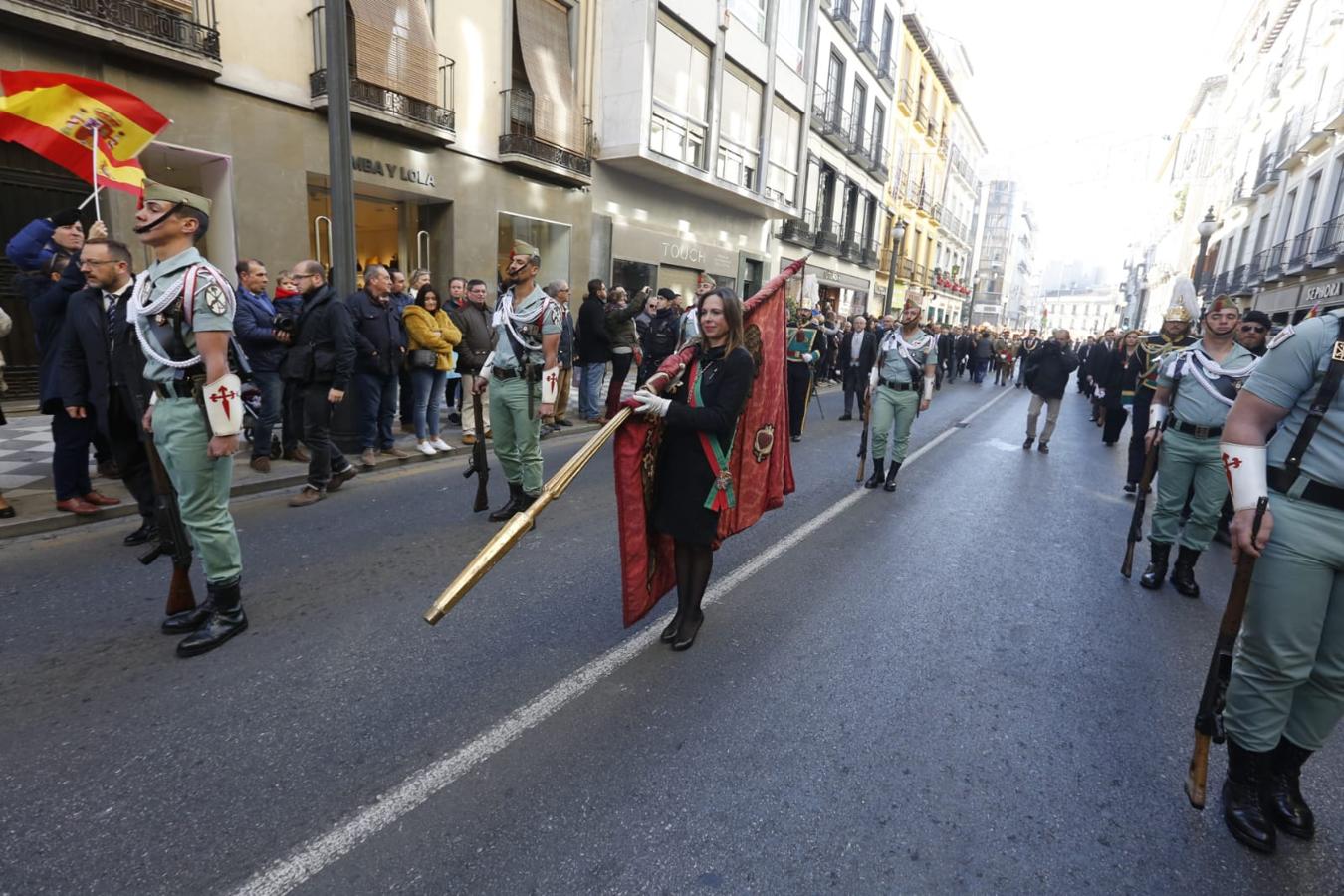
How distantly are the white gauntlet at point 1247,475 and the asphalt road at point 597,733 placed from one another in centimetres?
120

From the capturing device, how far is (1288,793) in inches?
99.4

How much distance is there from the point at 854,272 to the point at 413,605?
31.4 metres

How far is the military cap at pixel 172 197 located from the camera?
3.14 metres

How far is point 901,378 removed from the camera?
723 centimetres

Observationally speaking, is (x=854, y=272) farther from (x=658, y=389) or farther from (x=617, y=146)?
(x=658, y=389)

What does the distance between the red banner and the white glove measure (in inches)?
4.6

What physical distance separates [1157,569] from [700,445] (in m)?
3.80

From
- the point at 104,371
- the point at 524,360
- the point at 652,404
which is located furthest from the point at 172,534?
the point at 524,360

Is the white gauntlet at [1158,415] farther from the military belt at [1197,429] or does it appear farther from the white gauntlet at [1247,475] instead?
the white gauntlet at [1247,475]

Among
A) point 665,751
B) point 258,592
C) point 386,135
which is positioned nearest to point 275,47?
point 386,135

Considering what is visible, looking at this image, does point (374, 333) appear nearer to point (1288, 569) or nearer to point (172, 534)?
point (172, 534)


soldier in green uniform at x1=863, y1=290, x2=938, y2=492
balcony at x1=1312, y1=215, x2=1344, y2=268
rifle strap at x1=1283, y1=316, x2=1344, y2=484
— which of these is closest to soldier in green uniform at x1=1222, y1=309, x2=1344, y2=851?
rifle strap at x1=1283, y1=316, x2=1344, y2=484

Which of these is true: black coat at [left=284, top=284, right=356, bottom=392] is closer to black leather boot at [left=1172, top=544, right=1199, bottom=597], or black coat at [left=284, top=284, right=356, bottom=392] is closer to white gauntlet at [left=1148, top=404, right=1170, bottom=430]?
white gauntlet at [left=1148, top=404, right=1170, bottom=430]

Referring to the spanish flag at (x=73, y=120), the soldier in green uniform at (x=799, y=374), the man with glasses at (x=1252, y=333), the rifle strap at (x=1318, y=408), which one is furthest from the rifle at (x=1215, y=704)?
the soldier in green uniform at (x=799, y=374)
